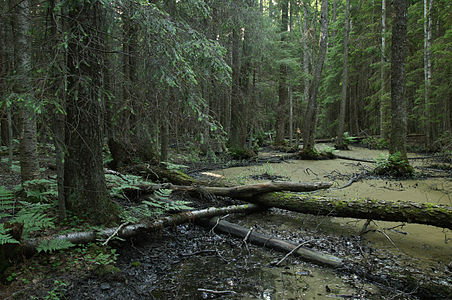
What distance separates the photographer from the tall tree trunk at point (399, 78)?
9.62 metres

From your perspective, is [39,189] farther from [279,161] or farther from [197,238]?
[279,161]

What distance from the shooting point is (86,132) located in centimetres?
389

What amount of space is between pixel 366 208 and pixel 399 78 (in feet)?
24.1

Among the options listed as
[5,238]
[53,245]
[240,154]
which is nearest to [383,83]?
[240,154]

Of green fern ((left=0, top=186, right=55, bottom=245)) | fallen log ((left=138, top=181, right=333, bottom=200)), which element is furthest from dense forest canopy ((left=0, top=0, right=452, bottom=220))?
fallen log ((left=138, top=181, right=333, bottom=200))

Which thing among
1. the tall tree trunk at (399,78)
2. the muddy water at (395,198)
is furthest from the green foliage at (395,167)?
the muddy water at (395,198)

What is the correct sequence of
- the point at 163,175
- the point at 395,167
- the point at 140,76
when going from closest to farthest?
the point at 140,76 < the point at 163,175 < the point at 395,167

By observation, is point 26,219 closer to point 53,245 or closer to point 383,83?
point 53,245

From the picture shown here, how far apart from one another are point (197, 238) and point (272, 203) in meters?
1.94

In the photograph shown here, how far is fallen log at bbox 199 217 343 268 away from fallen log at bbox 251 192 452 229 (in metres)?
1.28

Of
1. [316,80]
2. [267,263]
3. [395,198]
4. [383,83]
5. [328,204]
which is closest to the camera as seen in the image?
[267,263]

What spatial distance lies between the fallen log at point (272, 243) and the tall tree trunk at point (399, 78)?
8.00m

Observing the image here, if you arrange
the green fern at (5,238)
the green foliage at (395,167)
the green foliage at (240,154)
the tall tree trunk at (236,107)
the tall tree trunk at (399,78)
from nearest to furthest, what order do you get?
1. the green fern at (5,238)
2. the green foliage at (395,167)
3. the tall tree trunk at (399,78)
4. the tall tree trunk at (236,107)
5. the green foliage at (240,154)

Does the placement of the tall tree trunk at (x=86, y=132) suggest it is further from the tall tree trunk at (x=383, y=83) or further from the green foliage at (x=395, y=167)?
A: the tall tree trunk at (x=383, y=83)
